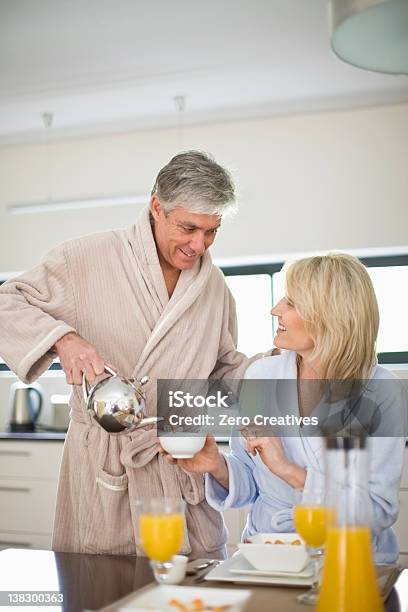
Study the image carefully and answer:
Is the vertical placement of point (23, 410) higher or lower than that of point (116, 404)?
lower

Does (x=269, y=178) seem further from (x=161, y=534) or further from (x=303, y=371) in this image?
(x=161, y=534)

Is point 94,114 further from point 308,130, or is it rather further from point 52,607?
point 52,607

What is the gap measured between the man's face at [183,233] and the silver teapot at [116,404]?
0.46m

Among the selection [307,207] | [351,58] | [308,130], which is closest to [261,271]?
[307,207]

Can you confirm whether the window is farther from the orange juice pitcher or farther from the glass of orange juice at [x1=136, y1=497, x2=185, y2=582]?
the orange juice pitcher

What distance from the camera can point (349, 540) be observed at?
1.08 m

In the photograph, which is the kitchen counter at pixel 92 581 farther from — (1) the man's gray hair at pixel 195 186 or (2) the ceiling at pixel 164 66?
(2) the ceiling at pixel 164 66

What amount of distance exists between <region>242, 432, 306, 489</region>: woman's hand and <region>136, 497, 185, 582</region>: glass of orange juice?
50 cm

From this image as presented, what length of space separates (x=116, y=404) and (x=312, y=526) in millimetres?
619

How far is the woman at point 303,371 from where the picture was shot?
1.84 metres

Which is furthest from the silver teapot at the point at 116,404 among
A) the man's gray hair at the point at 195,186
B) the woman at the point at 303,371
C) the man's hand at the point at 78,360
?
the man's gray hair at the point at 195,186

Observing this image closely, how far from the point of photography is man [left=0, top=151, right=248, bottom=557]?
199 centimetres

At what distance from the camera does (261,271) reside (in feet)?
15.7

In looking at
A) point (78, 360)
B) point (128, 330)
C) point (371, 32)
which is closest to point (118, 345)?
point (128, 330)
